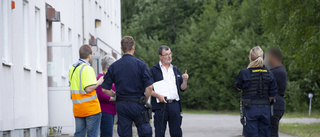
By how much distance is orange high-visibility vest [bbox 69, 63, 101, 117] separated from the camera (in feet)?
30.8


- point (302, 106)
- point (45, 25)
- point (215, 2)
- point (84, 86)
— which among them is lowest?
point (302, 106)

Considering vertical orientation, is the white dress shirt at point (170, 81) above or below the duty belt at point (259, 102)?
above

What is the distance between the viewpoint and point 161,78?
1062cm

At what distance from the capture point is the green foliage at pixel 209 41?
49.6 meters

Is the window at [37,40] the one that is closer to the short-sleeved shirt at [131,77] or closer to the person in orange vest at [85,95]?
the person in orange vest at [85,95]

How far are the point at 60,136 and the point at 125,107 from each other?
9.13m

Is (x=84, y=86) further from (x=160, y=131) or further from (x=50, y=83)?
(x=50, y=83)

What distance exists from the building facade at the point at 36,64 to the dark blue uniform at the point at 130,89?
4.17 meters

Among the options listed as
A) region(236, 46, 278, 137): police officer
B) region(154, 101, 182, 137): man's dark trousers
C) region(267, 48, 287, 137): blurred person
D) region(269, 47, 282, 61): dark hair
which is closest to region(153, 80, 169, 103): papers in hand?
region(154, 101, 182, 137): man's dark trousers

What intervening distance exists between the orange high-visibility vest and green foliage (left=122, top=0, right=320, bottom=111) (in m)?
31.3

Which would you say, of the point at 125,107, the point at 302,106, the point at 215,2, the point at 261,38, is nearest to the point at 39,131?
the point at 125,107

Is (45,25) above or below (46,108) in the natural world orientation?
above

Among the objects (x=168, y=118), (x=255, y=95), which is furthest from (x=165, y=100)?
(x=255, y=95)

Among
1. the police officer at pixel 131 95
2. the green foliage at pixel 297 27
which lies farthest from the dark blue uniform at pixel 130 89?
the green foliage at pixel 297 27
